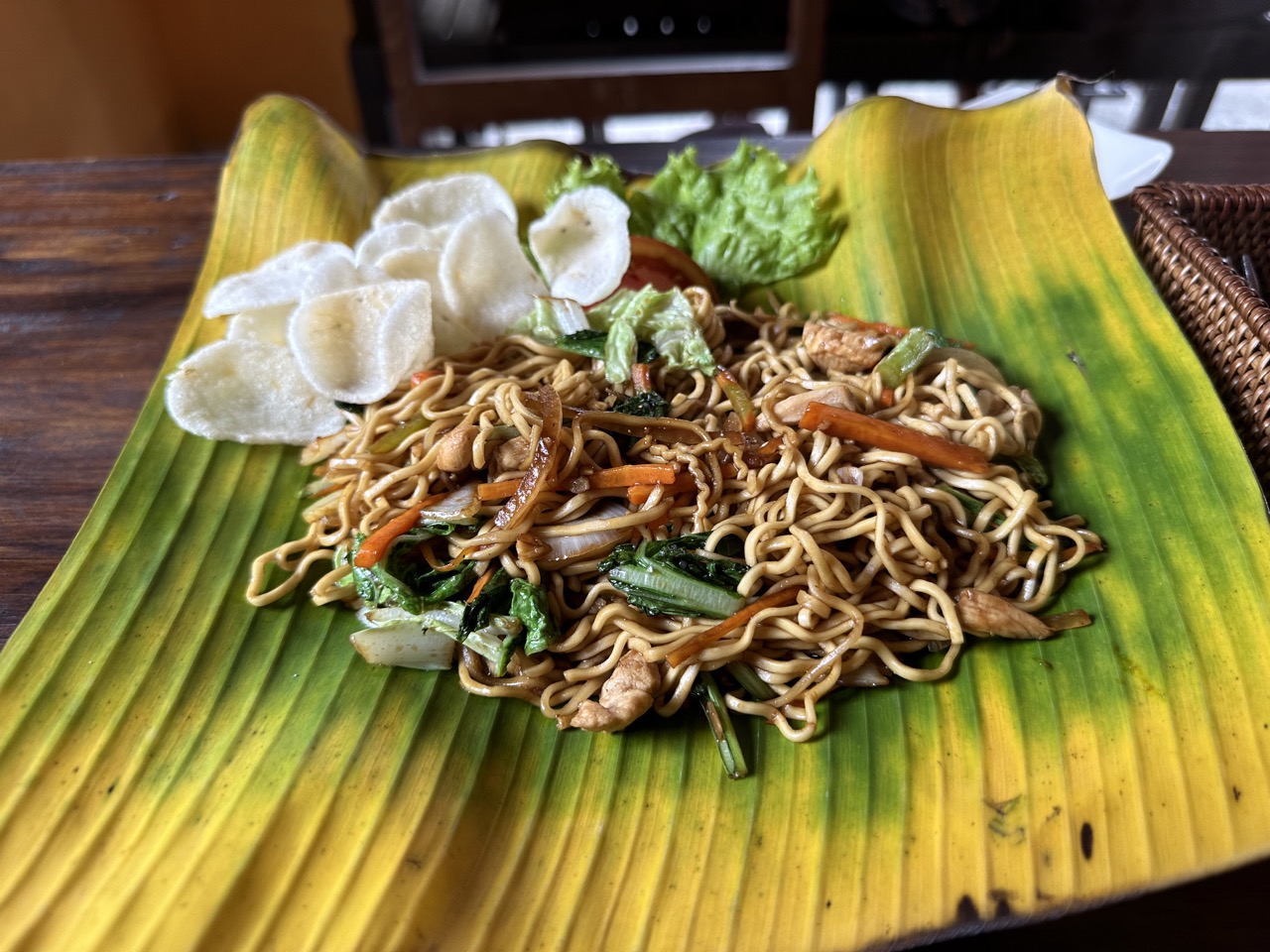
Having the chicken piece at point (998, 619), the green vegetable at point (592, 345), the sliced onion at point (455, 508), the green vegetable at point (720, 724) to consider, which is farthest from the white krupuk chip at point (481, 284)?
the chicken piece at point (998, 619)

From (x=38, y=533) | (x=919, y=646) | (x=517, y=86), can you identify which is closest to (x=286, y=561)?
(x=38, y=533)

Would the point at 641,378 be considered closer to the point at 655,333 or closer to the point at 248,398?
the point at 655,333

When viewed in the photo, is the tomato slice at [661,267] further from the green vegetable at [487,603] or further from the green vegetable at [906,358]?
the green vegetable at [487,603]

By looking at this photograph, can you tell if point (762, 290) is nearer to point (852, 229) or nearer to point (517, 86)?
point (852, 229)

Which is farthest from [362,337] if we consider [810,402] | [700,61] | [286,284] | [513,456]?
[700,61]

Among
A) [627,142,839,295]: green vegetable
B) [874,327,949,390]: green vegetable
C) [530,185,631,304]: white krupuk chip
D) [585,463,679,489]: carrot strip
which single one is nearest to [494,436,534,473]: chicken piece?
[585,463,679,489]: carrot strip

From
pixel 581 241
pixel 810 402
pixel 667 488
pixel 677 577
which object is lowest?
pixel 677 577
